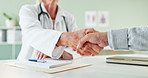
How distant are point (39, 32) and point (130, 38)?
2.25 feet

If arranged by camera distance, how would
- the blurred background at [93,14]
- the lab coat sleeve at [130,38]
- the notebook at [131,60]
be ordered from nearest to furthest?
1. the lab coat sleeve at [130,38]
2. the notebook at [131,60]
3. the blurred background at [93,14]

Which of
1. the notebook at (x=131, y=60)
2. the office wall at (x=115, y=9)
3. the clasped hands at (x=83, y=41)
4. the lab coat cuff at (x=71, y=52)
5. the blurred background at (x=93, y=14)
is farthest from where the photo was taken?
the office wall at (x=115, y=9)

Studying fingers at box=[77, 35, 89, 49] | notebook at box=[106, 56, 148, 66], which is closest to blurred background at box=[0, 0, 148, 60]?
fingers at box=[77, 35, 89, 49]

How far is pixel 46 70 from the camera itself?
877mm

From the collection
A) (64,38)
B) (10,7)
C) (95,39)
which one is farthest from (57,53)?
(10,7)

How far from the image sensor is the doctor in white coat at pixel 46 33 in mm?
1325

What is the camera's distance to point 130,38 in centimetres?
99

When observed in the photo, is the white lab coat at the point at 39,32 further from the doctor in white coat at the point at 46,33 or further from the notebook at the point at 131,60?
the notebook at the point at 131,60

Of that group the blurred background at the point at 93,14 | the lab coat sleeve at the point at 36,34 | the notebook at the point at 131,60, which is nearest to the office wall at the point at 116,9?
the blurred background at the point at 93,14

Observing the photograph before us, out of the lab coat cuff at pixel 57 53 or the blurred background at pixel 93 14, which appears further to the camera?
the blurred background at pixel 93 14

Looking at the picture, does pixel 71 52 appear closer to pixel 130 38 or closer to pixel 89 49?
pixel 89 49

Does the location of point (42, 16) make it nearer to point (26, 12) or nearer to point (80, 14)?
point (26, 12)

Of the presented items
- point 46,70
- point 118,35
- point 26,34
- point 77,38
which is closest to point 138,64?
point 118,35

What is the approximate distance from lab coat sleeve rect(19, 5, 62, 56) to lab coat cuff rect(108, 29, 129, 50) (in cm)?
40
